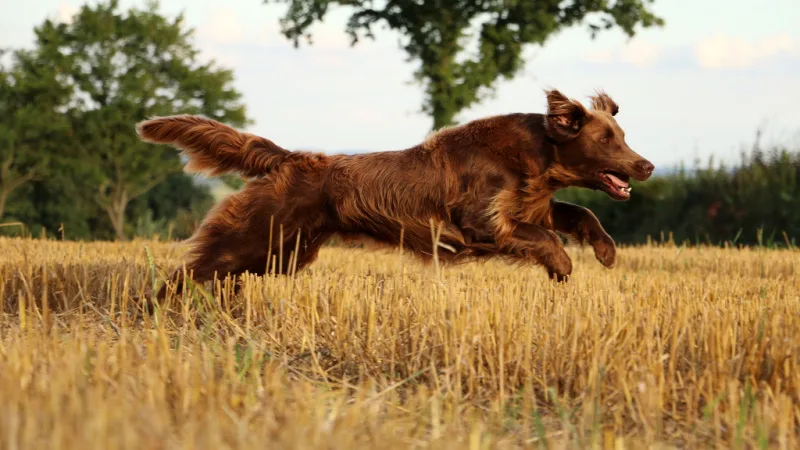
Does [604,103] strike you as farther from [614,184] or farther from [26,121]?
[26,121]

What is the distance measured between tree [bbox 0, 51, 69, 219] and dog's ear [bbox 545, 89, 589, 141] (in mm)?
31719

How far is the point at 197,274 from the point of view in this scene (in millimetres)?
4516

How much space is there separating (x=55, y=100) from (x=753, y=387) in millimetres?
35524

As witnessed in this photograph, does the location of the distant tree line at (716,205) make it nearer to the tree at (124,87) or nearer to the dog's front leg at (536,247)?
the dog's front leg at (536,247)

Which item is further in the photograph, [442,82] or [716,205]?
[442,82]

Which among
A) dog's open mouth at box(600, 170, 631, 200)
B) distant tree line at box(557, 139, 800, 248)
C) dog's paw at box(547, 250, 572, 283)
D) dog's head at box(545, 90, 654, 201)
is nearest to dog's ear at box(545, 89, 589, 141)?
dog's head at box(545, 90, 654, 201)

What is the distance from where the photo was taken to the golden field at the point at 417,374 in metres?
1.94

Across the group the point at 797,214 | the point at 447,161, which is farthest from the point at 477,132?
the point at 797,214

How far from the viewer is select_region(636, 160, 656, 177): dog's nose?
4434mm

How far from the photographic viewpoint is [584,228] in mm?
4738

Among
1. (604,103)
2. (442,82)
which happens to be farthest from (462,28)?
(604,103)

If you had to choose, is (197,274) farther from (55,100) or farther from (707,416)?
(55,100)

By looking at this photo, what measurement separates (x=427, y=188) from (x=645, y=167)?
45.5 inches

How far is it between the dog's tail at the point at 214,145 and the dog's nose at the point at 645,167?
6.26 ft
